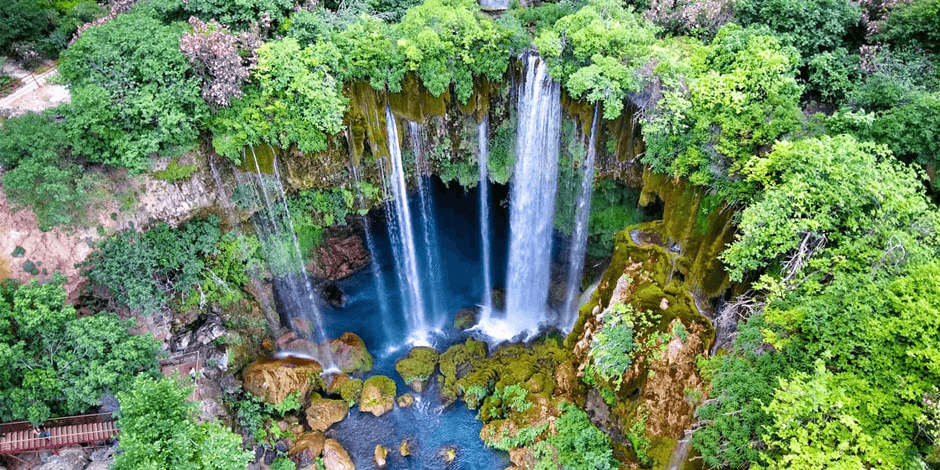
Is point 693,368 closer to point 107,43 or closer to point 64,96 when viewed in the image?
point 107,43

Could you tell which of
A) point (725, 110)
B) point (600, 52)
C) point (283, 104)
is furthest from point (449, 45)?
point (725, 110)

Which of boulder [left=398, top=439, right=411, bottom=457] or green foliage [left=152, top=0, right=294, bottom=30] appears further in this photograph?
boulder [left=398, top=439, right=411, bottom=457]

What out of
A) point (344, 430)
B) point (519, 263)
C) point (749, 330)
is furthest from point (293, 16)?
point (749, 330)

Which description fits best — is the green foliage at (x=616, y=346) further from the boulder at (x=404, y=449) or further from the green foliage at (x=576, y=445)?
the boulder at (x=404, y=449)

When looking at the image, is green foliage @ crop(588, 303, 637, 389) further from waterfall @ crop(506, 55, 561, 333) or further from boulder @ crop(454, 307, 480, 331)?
boulder @ crop(454, 307, 480, 331)

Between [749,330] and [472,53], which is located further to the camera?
[472,53]

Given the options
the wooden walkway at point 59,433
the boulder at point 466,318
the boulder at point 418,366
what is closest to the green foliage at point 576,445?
the boulder at point 418,366

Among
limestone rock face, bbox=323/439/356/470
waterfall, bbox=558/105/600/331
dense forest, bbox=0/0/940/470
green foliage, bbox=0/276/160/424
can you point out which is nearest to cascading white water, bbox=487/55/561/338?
dense forest, bbox=0/0/940/470
